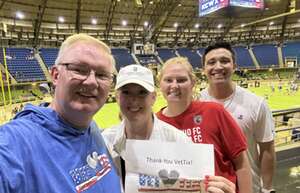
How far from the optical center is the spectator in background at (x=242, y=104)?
2686 millimetres

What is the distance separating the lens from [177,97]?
2.20m

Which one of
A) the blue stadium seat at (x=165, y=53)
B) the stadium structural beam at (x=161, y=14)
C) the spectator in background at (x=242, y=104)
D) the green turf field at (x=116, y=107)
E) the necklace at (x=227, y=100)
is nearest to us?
the spectator in background at (x=242, y=104)

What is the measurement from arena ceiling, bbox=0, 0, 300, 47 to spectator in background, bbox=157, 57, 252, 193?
23.3 meters

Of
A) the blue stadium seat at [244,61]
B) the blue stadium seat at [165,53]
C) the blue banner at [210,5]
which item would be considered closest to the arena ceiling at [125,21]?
the blue stadium seat at [165,53]

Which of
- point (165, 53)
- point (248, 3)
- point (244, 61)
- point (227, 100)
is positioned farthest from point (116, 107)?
point (244, 61)

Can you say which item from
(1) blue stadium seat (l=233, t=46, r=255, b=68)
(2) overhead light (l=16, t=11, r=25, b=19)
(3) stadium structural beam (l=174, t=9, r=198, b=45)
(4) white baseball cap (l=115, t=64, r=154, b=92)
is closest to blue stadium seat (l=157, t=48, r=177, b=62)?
(3) stadium structural beam (l=174, t=9, r=198, b=45)

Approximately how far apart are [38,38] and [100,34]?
7.73m

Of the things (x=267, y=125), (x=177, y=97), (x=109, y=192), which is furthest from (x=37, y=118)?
(x=267, y=125)

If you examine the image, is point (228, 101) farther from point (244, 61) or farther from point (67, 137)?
point (244, 61)

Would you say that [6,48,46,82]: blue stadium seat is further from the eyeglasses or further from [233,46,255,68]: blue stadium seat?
[233,46,255,68]: blue stadium seat

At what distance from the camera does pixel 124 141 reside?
1788mm

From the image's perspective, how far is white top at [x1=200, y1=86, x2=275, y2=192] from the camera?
2750 millimetres

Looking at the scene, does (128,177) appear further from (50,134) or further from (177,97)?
(177,97)

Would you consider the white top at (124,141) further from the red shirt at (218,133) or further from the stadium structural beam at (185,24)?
the stadium structural beam at (185,24)
